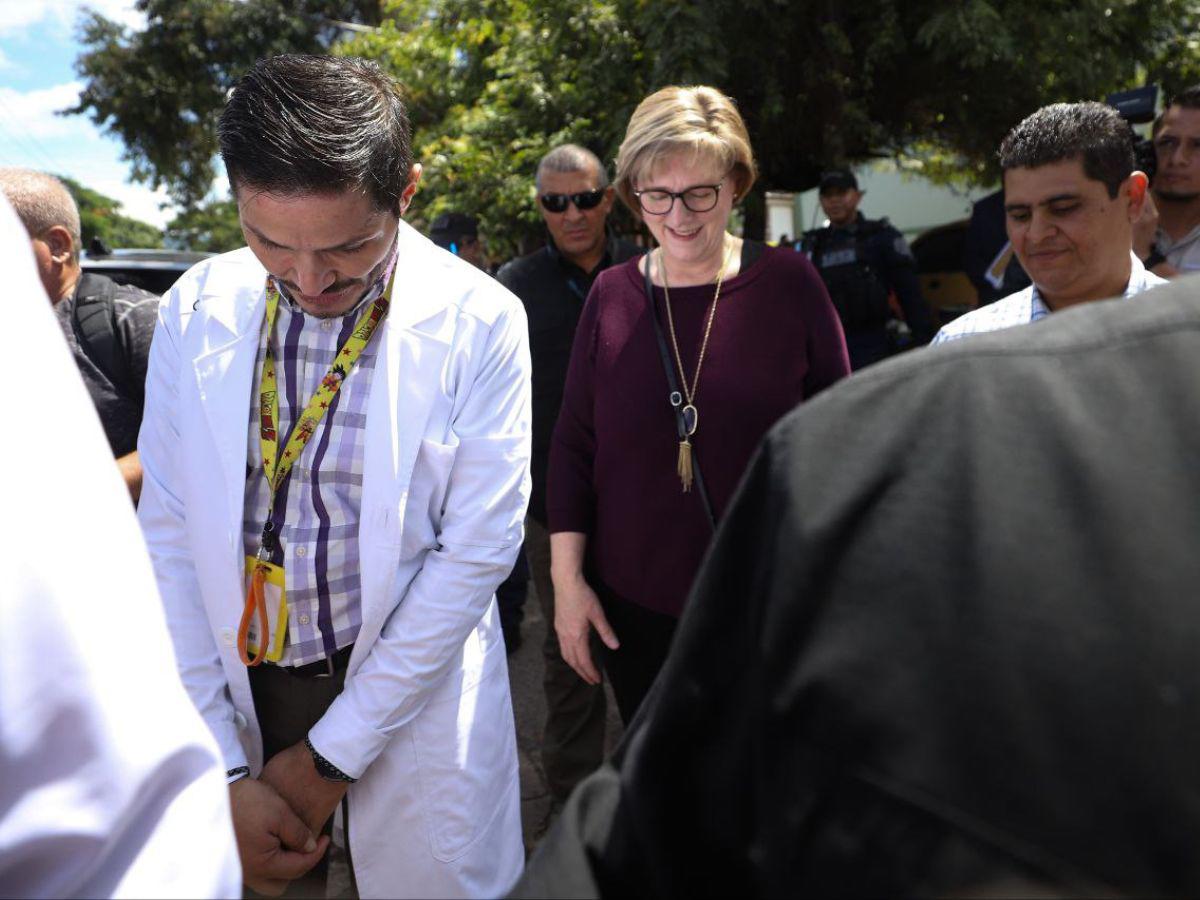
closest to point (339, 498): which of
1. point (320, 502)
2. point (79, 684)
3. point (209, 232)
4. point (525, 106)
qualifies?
point (320, 502)

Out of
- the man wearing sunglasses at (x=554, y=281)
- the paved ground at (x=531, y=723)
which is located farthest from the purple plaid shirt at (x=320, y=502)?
the man wearing sunglasses at (x=554, y=281)

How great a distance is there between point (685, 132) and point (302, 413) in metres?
1.15

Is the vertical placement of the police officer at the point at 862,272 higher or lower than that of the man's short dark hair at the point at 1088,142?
lower

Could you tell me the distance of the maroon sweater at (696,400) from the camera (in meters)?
2.04

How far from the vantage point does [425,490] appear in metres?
1.66

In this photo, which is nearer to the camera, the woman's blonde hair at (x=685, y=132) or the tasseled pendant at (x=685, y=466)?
the tasseled pendant at (x=685, y=466)

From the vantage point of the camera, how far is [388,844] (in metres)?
1.72

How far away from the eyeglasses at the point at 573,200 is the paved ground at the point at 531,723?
2015 mm

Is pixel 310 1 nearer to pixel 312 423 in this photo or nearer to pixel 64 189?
pixel 64 189

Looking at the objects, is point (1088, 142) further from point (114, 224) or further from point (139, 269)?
point (114, 224)

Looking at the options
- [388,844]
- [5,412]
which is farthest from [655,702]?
[388,844]

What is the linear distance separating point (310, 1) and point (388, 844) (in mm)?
21881

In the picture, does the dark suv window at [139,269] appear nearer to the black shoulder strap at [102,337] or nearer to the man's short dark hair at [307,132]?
the black shoulder strap at [102,337]

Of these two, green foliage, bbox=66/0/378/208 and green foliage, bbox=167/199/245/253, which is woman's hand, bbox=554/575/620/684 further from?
green foliage, bbox=167/199/245/253
